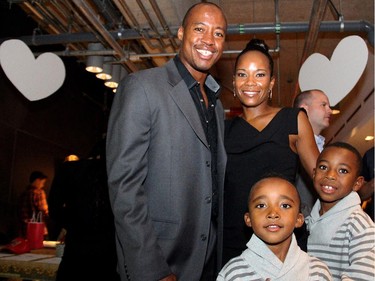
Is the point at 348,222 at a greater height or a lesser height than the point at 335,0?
lesser

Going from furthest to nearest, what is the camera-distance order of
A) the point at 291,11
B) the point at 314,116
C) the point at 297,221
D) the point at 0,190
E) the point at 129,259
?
the point at 0,190 → the point at 291,11 → the point at 314,116 → the point at 297,221 → the point at 129,259

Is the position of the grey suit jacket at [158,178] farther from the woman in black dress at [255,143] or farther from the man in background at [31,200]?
the man in background at [31,200]

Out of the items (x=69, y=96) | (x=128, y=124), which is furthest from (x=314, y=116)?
(x=69, y=96)

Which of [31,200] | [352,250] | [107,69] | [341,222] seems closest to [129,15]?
[107,69]

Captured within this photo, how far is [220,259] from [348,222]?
54cm

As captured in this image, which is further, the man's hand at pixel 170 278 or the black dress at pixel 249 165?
the black dress at pixel 249 165

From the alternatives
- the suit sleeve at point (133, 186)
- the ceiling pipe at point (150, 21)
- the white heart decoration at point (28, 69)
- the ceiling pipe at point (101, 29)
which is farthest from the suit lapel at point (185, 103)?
the white heart decoration at point (28, 69)

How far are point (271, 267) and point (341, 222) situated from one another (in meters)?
0.36

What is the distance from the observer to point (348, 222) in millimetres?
1636

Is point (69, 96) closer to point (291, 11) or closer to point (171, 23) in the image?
point (171, 23)

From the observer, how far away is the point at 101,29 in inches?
174

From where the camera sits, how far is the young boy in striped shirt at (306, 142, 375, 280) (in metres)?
1.51

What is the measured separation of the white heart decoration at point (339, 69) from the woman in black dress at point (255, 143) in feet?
6.18

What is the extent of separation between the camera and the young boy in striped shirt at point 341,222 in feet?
4.96
